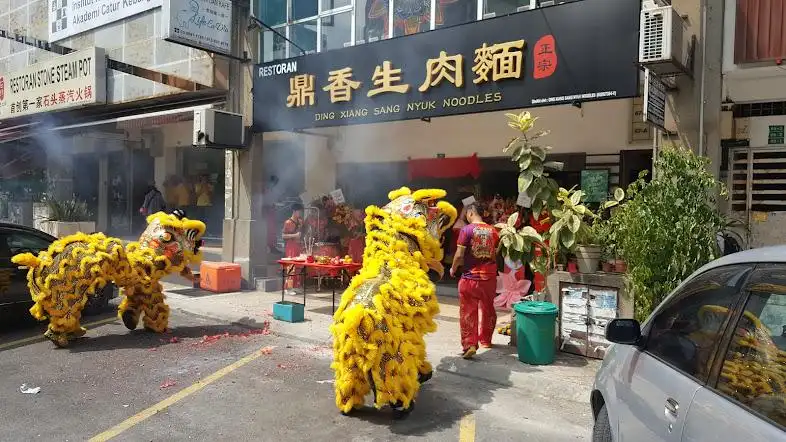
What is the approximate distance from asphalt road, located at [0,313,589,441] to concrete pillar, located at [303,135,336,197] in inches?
242

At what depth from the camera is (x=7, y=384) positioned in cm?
544

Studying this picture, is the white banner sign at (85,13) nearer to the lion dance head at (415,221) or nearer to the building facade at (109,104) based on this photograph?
the building facade at (109,104)

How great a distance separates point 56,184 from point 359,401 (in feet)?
55.8

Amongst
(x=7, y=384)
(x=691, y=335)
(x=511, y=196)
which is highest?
(x=511, y=196)

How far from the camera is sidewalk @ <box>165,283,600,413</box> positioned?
214 inches

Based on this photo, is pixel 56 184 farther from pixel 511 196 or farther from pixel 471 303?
pixel 471 303

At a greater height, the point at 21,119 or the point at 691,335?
the point at 21,119

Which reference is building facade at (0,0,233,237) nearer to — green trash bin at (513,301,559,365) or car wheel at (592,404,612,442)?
green trash bin at (513,301,559,365)

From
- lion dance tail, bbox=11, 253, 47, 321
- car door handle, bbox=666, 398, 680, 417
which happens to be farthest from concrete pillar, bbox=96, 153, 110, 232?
car door handle, bbox=666, 398, 680, 417

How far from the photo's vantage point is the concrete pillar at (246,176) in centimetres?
1105

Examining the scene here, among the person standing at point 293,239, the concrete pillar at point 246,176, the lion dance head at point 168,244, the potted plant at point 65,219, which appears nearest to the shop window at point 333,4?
the concrete pillar at point 246,176

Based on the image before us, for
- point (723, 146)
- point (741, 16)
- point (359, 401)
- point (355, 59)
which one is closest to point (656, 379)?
point (359, 401)

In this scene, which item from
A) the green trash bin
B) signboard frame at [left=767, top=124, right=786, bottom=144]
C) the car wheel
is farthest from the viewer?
signboard frame at [left=767, top=124, right=786, bottom=144]

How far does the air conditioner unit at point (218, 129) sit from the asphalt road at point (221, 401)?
176 inches
